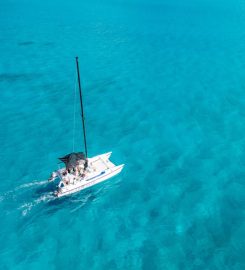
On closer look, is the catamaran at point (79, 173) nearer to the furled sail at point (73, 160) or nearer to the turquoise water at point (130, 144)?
the furled sail at point (73, 160)

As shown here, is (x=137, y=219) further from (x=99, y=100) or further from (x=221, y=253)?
(x=99, y=100)

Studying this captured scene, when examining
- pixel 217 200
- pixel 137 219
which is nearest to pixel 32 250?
pixel 137 219

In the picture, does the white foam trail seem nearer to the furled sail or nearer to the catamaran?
the catamaran

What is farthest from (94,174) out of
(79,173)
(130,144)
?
(130,144)

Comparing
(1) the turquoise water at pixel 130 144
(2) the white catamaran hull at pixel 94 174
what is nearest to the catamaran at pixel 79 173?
(2) the white catamaran hull at pixel 94 174

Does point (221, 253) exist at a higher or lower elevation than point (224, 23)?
lower

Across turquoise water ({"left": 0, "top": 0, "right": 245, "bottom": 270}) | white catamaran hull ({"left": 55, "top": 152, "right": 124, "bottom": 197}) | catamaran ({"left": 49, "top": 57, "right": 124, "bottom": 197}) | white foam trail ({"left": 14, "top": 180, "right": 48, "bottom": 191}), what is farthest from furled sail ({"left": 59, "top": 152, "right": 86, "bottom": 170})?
white foam trail ({"left": 14, "top": 180, "right": 48, "bottom": 191})
